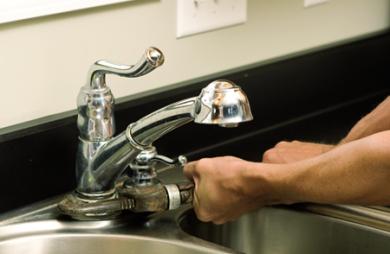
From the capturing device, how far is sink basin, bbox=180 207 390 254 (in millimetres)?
1037

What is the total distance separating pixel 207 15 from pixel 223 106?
0.32 m

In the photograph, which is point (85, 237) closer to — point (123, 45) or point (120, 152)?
point (120, 152)

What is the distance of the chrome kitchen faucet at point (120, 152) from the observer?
84cm

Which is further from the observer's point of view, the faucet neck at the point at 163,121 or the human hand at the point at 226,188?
the human hand at the point at 226,188

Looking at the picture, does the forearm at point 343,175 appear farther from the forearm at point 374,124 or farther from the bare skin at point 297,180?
the forearm at point 374,124

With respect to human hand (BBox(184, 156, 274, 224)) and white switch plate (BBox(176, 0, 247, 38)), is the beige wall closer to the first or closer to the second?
white switch plate (BBox(176, 0, 247, 38))

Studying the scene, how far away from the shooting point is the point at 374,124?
1.09 metres

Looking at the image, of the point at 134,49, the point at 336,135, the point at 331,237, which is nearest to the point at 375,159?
the point at 331,237

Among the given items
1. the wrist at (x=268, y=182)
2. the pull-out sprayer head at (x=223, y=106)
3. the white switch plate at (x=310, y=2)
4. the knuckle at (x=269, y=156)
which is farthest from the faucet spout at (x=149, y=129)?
the white switch plate at (x=310, y=2)

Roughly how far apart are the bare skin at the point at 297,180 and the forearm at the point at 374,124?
150 mm

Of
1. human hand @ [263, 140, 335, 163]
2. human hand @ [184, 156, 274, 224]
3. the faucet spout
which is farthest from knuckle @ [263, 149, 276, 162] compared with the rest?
the faucet spout

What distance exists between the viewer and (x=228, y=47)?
115 cm

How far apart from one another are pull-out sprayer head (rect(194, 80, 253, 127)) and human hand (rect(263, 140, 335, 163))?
27 cm

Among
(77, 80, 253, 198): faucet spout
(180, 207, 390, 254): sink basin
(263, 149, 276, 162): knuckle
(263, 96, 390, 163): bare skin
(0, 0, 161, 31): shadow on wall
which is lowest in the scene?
(180, 207, 390, 254): sink basin
